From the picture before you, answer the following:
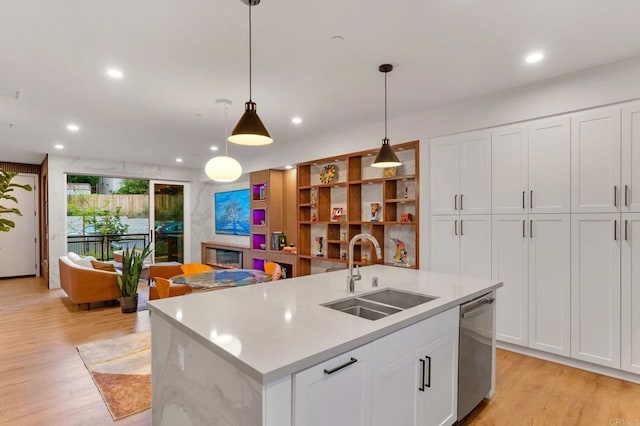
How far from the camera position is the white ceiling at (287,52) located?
212 centimetres

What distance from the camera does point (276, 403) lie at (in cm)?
112

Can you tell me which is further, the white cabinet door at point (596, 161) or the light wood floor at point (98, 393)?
the white cabinet door at point (596, 161)

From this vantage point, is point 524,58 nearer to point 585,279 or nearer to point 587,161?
point 587,161

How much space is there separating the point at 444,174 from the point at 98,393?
3.98 meters

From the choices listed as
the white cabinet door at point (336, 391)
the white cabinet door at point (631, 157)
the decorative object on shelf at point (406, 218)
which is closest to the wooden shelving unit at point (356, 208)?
the decorative object on shelf at point (406, 218)

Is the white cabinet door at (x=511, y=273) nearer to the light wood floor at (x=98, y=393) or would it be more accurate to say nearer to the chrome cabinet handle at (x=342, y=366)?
the light wood floor at (x=98, y=393)

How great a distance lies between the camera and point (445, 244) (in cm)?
396

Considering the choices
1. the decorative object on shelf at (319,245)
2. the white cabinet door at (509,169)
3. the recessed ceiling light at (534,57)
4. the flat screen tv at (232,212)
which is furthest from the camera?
the flat screen tv at (232,212)

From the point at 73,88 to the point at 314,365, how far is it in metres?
3.66

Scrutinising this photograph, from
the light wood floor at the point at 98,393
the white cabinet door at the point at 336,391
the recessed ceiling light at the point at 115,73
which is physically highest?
the recessed ceiling light at the point at 115,73

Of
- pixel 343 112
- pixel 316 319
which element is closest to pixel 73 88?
pixel 343 112

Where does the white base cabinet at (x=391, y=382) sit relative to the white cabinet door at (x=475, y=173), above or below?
below

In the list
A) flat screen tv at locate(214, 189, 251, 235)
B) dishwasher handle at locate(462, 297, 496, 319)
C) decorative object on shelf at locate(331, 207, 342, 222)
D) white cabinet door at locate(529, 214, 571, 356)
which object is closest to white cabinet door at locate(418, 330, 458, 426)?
dishwasher handle at locate(462, 297, 496, 319)

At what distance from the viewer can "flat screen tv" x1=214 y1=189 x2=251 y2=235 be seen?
7586 millimetres
